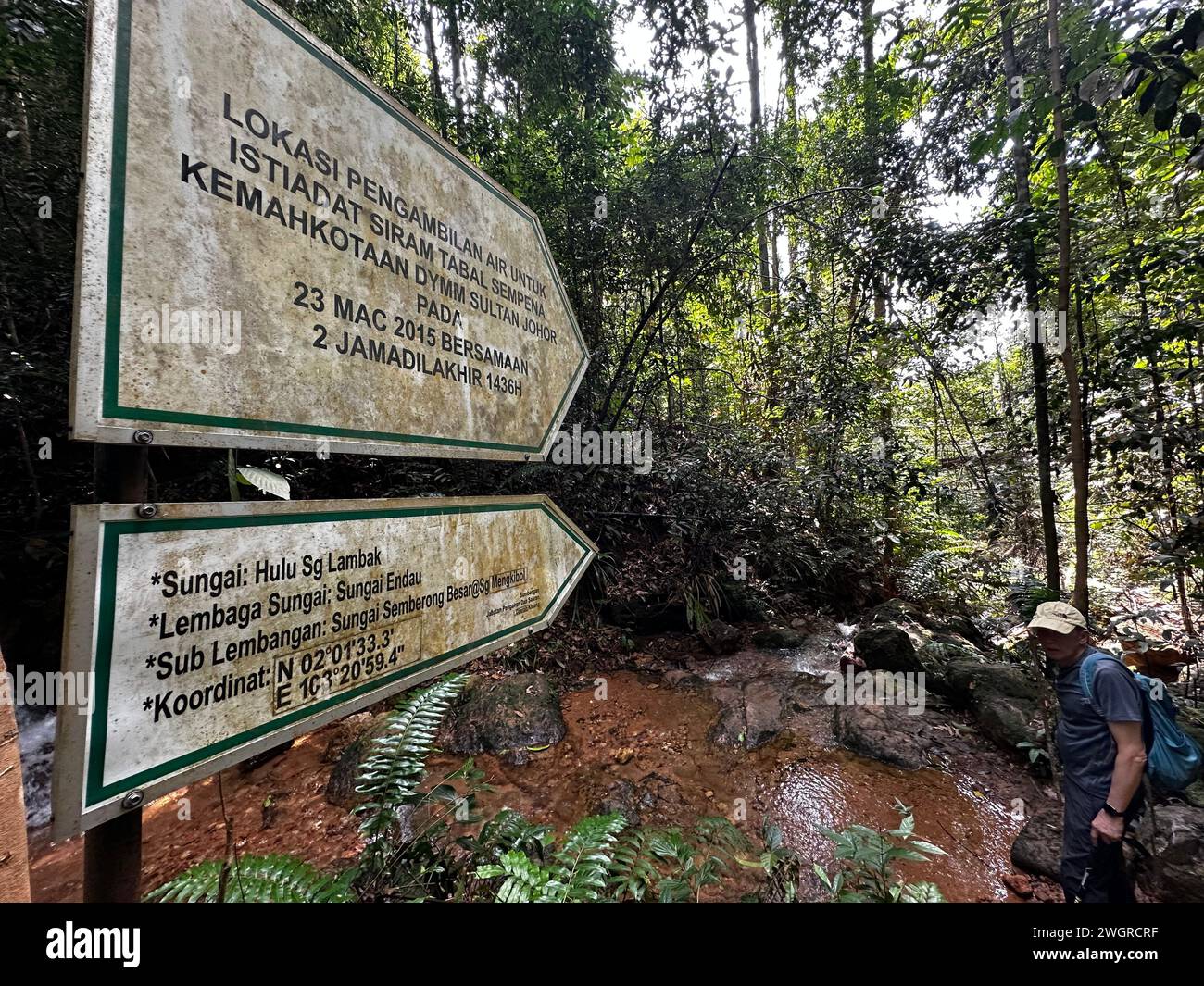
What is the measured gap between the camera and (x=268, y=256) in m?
1.03

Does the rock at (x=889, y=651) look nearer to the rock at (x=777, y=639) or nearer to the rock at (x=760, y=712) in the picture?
the rock at (x=777, y=639)

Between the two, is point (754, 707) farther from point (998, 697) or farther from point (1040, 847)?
point (998, 697)

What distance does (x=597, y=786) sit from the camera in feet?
11.8

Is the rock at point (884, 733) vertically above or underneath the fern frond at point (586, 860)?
underneath

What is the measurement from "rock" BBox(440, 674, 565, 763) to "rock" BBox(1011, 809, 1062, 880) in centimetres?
329

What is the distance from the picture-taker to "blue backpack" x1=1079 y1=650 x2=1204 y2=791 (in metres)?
2.25

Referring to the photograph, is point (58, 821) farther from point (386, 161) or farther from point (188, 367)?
point (386, 161)

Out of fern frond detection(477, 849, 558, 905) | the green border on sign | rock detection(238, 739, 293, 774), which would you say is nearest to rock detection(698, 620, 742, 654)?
fern frond detection(477, 849, 558, 905)

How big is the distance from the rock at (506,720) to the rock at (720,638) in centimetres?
224

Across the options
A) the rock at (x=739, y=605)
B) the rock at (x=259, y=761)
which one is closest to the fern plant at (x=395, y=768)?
the rock at (x=259, y=761)

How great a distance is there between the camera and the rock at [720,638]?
5.89 m

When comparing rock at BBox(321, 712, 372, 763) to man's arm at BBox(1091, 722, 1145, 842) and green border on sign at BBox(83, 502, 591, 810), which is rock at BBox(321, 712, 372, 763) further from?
man's arm at BBox(1091, 722, 1145, 842)

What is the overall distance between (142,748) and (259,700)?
0.57 feet
